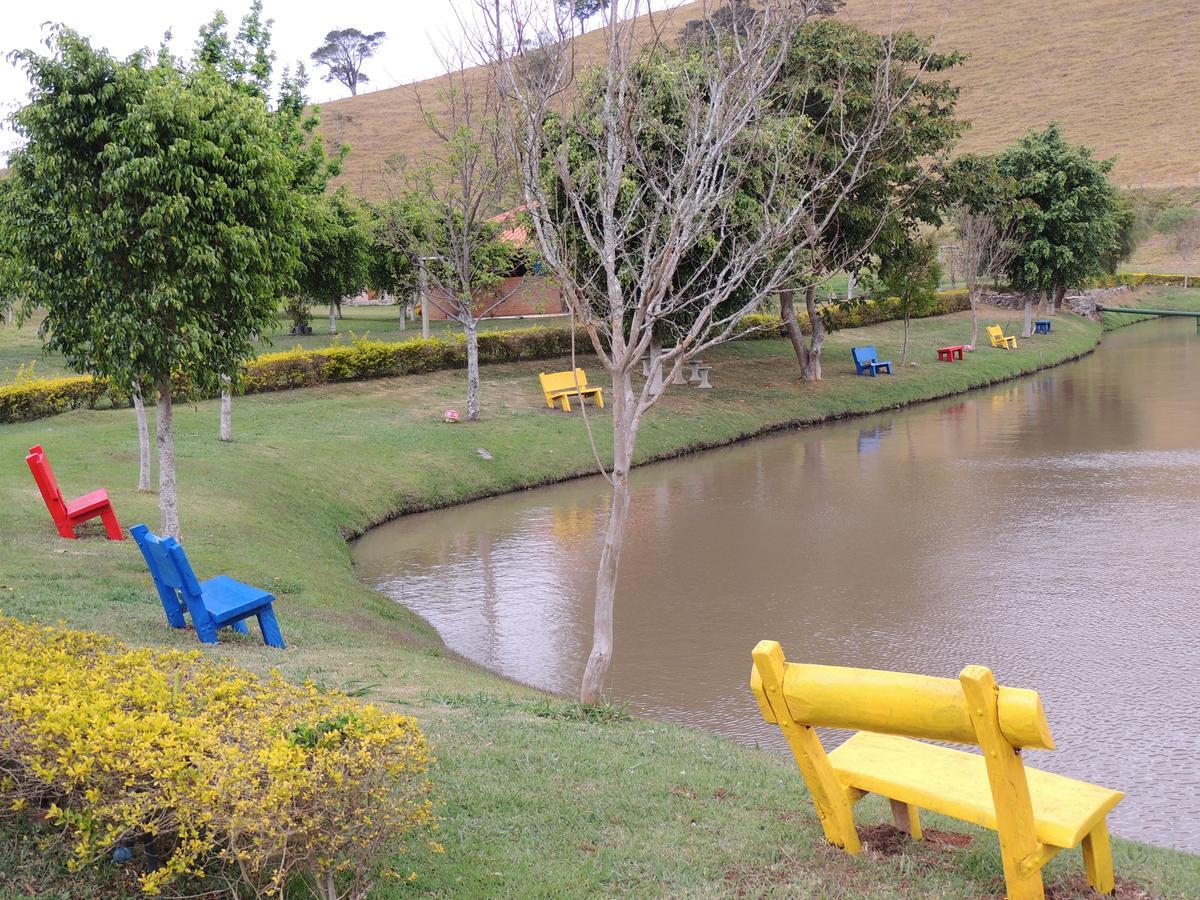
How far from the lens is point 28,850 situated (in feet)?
15.3

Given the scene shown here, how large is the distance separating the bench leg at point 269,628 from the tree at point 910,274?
2453 cm

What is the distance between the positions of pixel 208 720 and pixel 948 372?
3344 centimetres

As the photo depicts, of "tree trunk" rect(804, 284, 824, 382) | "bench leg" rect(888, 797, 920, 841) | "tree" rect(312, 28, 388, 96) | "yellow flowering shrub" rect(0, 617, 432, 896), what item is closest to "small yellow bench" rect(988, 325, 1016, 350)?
"tree trunk" rect(804, 284, 824, 382)

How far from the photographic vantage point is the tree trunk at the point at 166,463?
1265 cm

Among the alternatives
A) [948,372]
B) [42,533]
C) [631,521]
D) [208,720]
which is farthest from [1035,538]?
[948,372]

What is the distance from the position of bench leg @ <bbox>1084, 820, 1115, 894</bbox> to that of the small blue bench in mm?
29566

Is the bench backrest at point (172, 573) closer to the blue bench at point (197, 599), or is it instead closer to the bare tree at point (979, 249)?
the blue bench at point (197, 599)

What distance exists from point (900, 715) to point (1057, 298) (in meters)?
51.5

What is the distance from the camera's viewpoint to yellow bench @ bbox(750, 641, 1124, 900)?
4281 millimetres

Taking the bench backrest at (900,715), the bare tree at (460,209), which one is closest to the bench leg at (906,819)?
the bench backrest at (900,715)

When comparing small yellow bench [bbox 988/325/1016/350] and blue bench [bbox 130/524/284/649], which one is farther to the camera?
small yellow bench [bbox 988/325/1016/350]

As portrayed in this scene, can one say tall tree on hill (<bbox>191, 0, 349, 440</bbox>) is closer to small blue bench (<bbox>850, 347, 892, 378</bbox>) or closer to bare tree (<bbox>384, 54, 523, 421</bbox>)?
bare tree (<bbox>384, 54, 523, 421</bbox>)

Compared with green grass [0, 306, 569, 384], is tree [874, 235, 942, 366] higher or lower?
higher

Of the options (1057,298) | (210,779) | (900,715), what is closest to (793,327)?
(1057,298)
